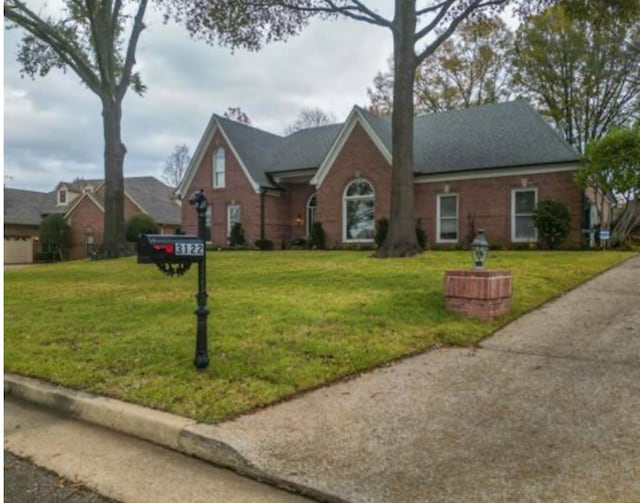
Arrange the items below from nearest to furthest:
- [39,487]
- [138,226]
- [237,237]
Result: 1. [39,487]
2. [237,237]
3. [138,226]

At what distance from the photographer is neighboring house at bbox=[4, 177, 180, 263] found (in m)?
39.2

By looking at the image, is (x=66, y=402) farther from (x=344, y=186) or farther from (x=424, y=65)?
(x=424, y=65)

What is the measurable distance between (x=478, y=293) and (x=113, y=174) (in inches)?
800

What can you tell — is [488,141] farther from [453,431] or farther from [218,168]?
[453,431]

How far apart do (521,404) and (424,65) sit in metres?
36.5

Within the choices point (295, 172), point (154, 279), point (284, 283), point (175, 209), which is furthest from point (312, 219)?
point (175, 209)

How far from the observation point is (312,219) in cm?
2661

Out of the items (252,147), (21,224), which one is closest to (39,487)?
(252,147)

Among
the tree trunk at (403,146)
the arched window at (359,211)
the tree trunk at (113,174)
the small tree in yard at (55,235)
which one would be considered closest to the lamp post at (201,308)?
the tree trunk at (403,146)

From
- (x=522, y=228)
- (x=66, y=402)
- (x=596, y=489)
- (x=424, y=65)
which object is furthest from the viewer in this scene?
(x=424, y=65)

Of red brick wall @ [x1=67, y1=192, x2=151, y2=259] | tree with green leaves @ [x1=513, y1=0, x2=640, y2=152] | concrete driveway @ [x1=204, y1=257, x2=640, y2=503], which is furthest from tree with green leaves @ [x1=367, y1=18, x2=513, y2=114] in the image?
concrete driveway @ [x1=204, y1=257, x2=640, y2=503]

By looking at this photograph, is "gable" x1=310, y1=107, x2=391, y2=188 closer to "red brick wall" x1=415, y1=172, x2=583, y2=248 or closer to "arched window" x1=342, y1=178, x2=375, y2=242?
"arched window" x1=342, y1=178, x2=375, y2=242

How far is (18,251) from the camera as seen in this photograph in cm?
4138

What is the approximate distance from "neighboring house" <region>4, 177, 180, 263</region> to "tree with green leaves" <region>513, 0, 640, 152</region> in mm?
27156
